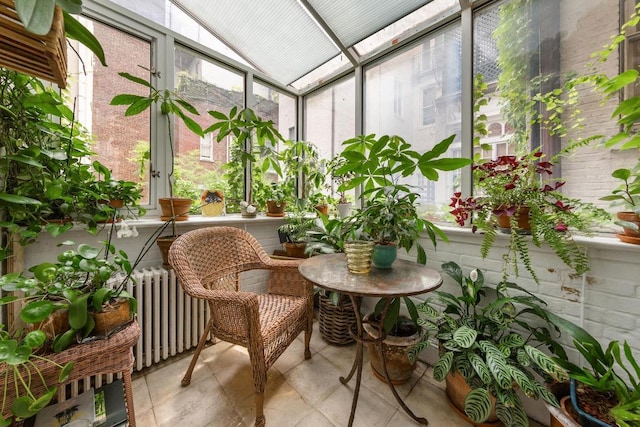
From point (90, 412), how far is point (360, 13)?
9.10 ft

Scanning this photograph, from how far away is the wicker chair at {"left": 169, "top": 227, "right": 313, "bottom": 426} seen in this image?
1.08 metres

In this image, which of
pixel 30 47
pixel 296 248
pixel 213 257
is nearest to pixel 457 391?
pixel 296 248

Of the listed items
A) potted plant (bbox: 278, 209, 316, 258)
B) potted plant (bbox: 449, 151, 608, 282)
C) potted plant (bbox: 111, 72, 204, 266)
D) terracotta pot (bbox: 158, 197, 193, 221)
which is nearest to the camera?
potted plant (bbox: 449, 151, 608, 282)

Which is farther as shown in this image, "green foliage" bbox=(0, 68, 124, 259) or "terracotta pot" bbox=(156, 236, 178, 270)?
"terracotta pot" bbox=(156, 236, 178, 270)

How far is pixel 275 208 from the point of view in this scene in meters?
2.26

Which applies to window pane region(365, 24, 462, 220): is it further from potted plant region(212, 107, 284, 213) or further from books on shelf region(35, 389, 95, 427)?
books on shelf region(35, 389, 95, 427)

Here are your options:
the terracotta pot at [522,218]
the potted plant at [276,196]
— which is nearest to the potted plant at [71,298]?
the potted plant at [276,196]

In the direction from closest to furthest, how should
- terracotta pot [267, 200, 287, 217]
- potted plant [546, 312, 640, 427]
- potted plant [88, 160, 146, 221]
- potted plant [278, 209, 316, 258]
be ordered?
1. potted plant [546, 312, 640, 427]
2. potted plant [88, 160, 146, 221]
3. potted plant [278, 209, 316, 258]
4. terracotta pot [267, 200, 287, 217]

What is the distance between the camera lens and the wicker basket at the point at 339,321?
1.74 meters

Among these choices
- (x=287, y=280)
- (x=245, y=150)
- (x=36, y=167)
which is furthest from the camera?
(x=245, y=150)

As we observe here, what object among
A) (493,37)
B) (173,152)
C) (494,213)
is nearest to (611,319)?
(494,213)

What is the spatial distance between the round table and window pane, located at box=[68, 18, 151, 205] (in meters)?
1.50

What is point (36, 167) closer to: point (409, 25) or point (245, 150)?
point (245, 150)

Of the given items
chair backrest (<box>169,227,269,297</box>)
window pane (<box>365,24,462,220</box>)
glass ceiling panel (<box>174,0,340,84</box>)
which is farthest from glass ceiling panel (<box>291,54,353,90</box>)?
chair backrest (<box>169,227,269,297</box>)
